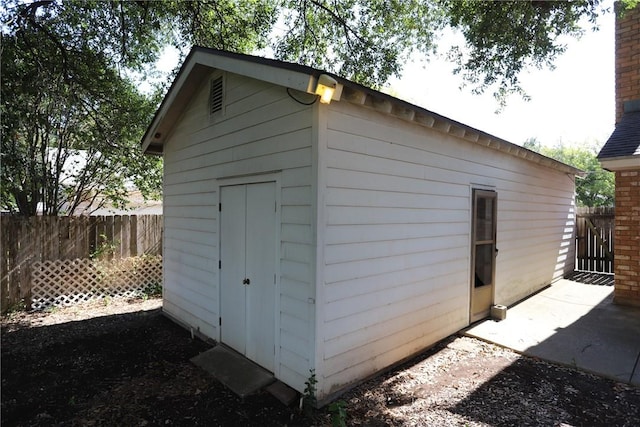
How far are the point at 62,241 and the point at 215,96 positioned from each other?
4.72 meters

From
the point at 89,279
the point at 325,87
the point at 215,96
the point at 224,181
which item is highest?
the point at 215,96

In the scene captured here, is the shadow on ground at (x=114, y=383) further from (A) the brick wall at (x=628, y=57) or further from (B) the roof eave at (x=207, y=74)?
(A) the brick wall at (x=628, y=57)

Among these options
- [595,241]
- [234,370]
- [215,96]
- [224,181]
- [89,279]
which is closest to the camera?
[234,370]

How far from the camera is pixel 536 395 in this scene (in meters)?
3.42

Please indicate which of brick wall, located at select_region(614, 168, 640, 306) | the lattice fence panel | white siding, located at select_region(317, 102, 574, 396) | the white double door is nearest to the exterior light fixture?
white siding, located at select_region(317, 102, 574, 396)

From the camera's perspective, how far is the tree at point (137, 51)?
593 centimetres

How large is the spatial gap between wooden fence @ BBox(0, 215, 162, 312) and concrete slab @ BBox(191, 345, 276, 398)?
14.3ft

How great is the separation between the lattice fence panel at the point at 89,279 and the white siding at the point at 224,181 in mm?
1971

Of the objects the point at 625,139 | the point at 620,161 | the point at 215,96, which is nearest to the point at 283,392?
the point at 215,96

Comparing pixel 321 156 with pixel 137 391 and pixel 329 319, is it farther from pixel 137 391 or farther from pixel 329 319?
pixel 137 391

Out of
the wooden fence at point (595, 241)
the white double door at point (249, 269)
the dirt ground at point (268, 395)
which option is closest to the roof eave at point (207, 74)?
the white double door at point (249, 269)

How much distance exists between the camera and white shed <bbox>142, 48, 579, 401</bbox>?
333 cm

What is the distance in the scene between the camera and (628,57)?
6230mm

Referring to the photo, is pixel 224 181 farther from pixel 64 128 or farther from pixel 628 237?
pixel 628 237
